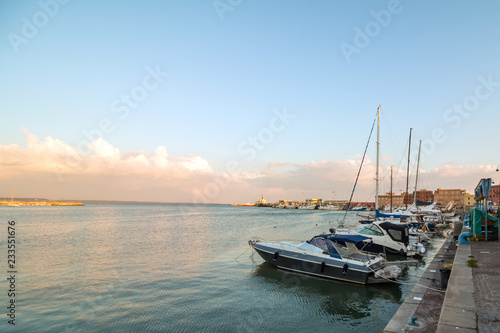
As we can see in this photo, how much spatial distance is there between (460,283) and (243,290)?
9535 millimetres

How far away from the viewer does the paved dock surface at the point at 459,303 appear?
6677 mm

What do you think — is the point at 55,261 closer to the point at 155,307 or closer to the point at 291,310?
the point at 155,307

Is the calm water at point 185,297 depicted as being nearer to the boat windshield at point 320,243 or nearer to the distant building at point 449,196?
the boat windshield at point 320,243

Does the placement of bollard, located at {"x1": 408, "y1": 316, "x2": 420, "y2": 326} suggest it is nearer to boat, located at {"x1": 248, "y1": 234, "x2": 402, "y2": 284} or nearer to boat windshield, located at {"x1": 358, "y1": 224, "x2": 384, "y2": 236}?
boat, located at {"x1": 248, "y1": 234, "x2": 402, "y2": 284}

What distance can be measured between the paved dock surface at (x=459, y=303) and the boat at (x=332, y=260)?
2.44 metres

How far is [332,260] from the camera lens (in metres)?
16.7

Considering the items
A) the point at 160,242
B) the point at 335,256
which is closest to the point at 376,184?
the point at 335,256

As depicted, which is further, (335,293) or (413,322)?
(335,293)

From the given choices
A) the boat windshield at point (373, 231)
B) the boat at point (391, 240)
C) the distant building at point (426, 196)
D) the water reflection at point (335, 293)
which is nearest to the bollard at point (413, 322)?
the water reflection at point (335, 293)

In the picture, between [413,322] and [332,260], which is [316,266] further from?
[413,322]

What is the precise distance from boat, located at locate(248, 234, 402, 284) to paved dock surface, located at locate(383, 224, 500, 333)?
8.02ft

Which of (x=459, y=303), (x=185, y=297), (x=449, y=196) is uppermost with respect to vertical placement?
(x=459, y=303)

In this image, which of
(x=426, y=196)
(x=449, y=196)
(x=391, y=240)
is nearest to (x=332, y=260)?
(x=391, y=240)

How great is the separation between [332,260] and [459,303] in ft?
29.7
